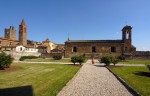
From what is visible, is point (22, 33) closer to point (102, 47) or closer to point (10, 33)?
point (10, 33)

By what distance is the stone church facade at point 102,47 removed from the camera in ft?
140

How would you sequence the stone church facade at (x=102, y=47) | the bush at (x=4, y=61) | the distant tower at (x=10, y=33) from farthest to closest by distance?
the distant tower at (x=10, y=33) < the stone church facade at (x=102, y=47) < the bush at (x=4, y=61)

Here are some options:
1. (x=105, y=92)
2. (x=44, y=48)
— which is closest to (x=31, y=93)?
(x=105, y=92)

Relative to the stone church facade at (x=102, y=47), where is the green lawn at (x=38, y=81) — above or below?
below

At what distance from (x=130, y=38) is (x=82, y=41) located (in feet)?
44.2

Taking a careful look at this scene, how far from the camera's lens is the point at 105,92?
745 centimetres

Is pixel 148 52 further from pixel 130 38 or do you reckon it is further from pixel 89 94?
pixel 89 94

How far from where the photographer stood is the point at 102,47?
4388cm

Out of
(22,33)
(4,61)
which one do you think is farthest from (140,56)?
(22,33)

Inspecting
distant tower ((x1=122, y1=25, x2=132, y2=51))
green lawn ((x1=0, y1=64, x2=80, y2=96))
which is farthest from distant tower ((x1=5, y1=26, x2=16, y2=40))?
green lawn ((x1=0, y1=64, x2=80, y2=96))

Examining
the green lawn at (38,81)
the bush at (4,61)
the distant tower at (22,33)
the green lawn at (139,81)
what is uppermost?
the distant tower at (22,33)

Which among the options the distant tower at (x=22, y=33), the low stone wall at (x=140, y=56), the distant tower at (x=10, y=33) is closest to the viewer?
the low stone wall at (x=140, y=56)

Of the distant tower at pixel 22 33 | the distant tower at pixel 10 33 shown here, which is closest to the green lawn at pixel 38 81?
the distant tower at pixel 22 33

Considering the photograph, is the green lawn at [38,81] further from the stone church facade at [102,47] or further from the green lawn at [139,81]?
the stone church facade at [102,47]
